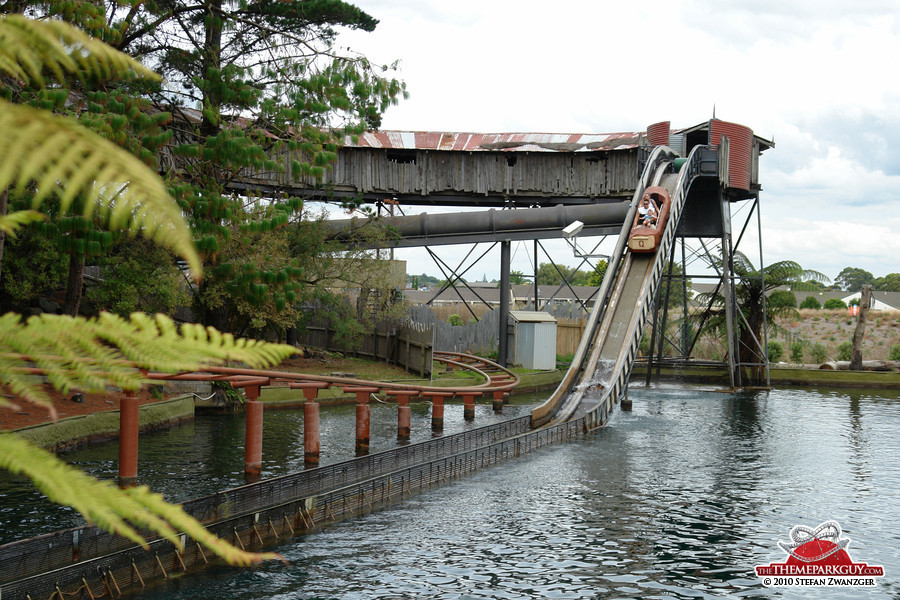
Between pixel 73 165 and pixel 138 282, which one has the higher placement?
pixel 138 282

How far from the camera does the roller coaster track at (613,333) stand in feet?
71.5

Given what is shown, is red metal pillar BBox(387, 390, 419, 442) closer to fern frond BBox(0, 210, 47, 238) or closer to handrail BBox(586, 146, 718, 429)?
handrail BBox(586, 146, 718, 429)

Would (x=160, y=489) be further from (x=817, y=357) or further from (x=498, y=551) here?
(x=817, y=357)

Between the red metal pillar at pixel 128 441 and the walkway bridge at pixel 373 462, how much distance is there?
61 cm

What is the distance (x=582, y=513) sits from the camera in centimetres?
1332

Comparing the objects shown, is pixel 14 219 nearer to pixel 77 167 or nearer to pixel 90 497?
pixel 77 167

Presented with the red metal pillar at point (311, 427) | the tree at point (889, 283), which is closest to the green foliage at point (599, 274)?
the red metal pillar at point (311, 427)

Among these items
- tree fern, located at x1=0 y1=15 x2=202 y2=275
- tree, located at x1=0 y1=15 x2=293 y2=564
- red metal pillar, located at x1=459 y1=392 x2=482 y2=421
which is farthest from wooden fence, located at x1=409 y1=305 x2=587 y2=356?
tree fern, located at x1=0 y1=15 x2=202 y2=275

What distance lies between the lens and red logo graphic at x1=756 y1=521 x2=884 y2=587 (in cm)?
1048

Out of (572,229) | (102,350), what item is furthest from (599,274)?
(102,350)

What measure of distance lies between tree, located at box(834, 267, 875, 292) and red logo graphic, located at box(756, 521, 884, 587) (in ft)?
442

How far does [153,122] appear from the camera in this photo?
15195 millimetres

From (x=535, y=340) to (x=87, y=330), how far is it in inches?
1234

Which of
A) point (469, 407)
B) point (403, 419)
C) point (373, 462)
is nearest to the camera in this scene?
point (373, 462)
